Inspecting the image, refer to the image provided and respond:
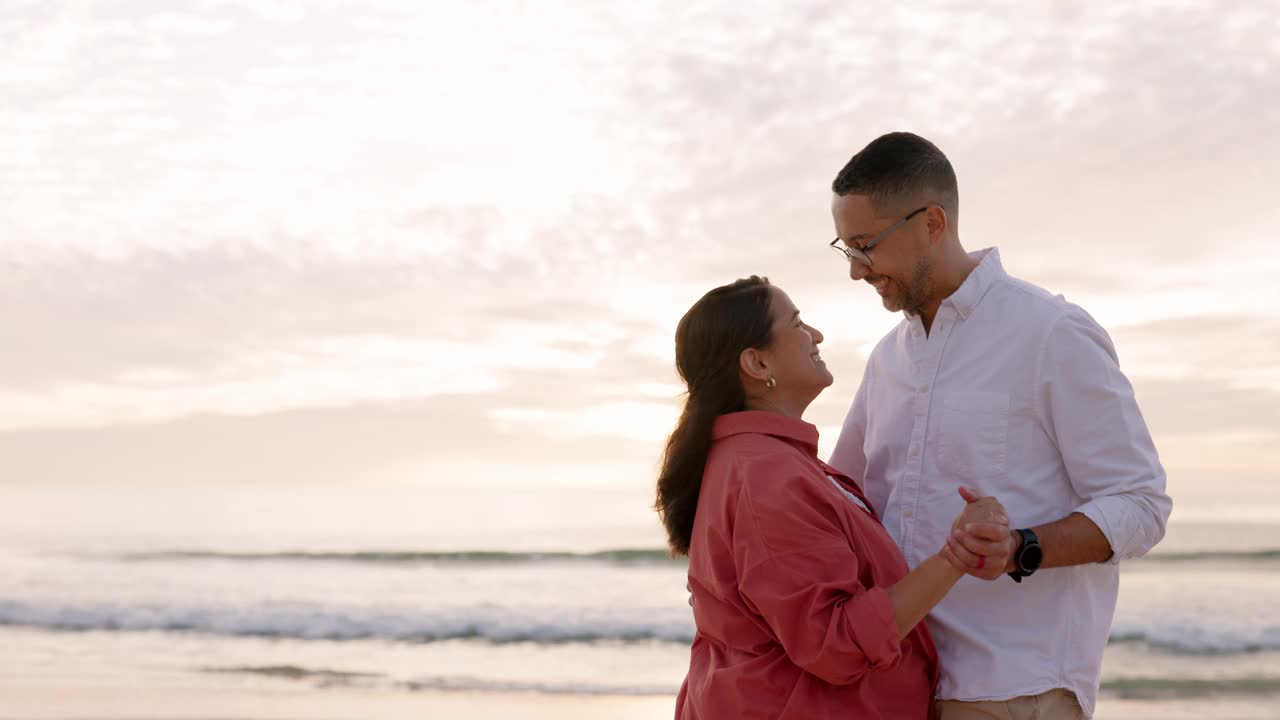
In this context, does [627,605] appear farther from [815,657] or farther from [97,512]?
[97,512]

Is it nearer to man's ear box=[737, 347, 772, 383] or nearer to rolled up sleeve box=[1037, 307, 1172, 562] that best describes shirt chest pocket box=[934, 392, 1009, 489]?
rolled up sleeve box=[1037, 307, 1172, 562]

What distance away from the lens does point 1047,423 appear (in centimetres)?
266

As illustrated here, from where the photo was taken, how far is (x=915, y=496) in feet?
9.18

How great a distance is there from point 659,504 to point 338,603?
12.0 meters

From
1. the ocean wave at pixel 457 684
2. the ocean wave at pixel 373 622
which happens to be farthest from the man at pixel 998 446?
the ocean wave at pixel 373 622

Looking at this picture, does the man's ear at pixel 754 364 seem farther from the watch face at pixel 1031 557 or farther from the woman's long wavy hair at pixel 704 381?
the watch face at pixel 1031 557

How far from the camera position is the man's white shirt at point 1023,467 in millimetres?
2570

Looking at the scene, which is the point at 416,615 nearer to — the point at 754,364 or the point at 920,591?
the point at 754,364

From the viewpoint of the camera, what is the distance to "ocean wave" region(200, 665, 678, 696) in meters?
9.13

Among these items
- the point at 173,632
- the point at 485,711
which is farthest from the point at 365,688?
the point at 173,632

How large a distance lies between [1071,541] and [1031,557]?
114 mm

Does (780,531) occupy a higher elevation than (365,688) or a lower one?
higher

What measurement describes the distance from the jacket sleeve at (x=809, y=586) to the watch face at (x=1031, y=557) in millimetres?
332

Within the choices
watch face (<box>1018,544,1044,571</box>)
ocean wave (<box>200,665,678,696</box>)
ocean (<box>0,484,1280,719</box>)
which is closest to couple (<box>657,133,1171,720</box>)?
watch face (<box>1018,544,1044,571</box>)
